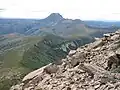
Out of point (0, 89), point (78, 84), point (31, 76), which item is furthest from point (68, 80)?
point (0, 89)

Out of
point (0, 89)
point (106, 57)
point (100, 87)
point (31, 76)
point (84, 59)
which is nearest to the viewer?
point (100, 87)

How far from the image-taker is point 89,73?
27906 millimetres

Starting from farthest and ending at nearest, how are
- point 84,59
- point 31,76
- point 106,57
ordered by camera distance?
point 31,76 < point 84,59 < point 106,57

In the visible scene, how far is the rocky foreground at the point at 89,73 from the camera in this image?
84.6 ft

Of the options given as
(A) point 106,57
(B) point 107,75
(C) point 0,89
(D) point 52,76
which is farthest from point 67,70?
(C) point 0,89

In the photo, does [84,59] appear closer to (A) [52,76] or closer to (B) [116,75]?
(A) [52,76]

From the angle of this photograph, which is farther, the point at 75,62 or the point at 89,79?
the point at 75,62

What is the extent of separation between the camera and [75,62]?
33.6 metres

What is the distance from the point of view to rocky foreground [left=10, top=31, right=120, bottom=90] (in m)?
25.8

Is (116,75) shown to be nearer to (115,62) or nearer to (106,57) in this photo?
(115,62)

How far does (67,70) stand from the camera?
31891 mm

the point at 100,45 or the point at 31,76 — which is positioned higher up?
the point at 100,45

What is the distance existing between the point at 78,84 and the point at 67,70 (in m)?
5.34

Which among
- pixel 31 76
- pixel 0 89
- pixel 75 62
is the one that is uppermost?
pixel 75 62
